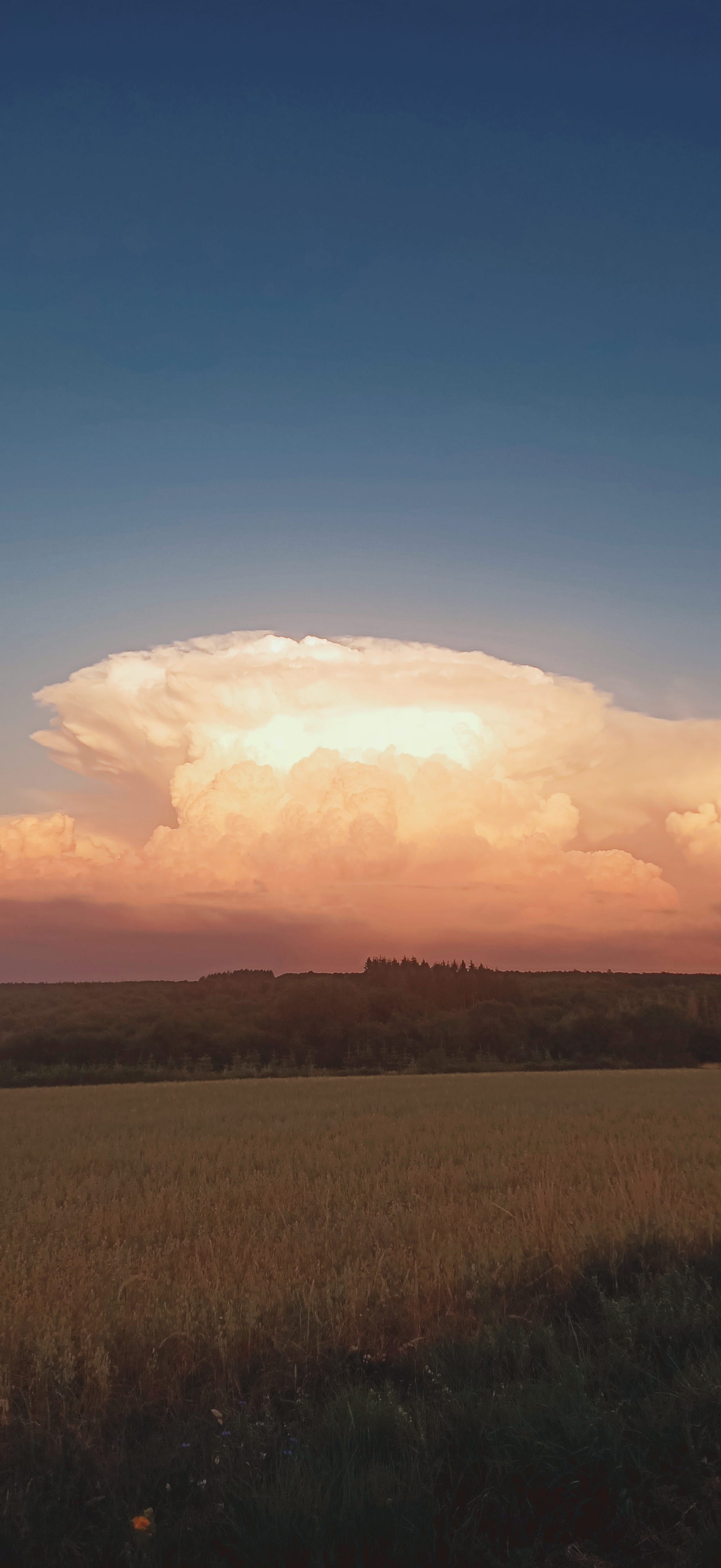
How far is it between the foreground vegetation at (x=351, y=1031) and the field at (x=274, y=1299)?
178 feet

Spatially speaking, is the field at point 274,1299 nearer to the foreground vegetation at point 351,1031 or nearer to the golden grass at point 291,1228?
the golden grass at point 291,1228

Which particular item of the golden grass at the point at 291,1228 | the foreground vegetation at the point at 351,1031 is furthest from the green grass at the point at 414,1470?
the foreground vegetation at the point at 351,1031

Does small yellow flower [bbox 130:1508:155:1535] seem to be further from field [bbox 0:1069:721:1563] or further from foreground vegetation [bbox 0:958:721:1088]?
foreground vegetation [bbox 0:958:721:1088]

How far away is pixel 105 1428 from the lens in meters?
6.29

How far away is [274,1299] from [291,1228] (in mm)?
3072

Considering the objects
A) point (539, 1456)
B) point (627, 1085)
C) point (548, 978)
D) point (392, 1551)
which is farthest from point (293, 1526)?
point (548, 978)

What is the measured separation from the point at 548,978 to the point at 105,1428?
14064cm

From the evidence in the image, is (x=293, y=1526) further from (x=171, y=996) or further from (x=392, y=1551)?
Result: (x=171, y=996)

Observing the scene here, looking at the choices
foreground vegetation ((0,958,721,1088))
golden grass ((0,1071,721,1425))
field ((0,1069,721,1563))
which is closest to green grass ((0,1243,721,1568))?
field ((0,1069,721,1563))

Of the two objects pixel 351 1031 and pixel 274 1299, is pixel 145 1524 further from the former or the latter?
pixel 351 1031

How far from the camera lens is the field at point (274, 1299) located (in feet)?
17.5

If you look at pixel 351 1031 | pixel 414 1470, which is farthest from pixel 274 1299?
pixel 351 1031

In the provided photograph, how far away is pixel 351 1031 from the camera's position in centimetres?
9006

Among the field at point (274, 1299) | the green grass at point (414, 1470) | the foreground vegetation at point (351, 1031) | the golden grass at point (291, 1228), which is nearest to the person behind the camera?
the green grass at point (414, 1470)
